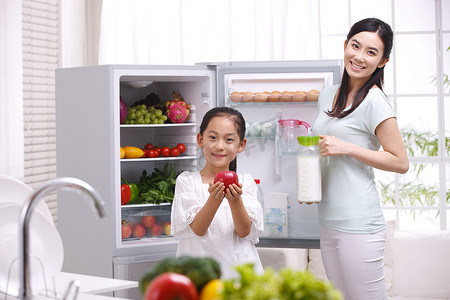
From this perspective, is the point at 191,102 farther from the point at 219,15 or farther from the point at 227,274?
the point at 227,274

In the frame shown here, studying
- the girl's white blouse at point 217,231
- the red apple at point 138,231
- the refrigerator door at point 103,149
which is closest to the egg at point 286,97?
the refrigerator door at point 103,149

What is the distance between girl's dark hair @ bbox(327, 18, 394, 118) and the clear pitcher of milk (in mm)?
157

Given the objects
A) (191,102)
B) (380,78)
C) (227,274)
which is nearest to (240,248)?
(227,274)

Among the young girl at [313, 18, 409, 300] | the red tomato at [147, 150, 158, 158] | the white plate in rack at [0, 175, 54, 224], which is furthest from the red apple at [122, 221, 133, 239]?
the white plate in rack at [0, 175, 54, 224]

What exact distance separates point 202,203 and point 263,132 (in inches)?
38.8

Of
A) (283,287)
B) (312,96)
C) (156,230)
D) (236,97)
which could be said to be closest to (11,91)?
(156,230)

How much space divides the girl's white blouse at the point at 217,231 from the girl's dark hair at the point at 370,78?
50 centimetres

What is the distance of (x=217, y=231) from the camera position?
2377 millimetres

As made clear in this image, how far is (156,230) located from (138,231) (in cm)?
11

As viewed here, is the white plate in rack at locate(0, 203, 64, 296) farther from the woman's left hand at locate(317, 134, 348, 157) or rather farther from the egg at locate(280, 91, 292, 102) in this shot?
the egg at locate(280, 91, 292, 102)

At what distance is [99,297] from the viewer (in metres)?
1.79

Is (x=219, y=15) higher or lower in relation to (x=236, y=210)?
higher

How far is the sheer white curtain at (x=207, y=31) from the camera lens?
163 inches

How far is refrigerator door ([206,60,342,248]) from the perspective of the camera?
327 centimetres
